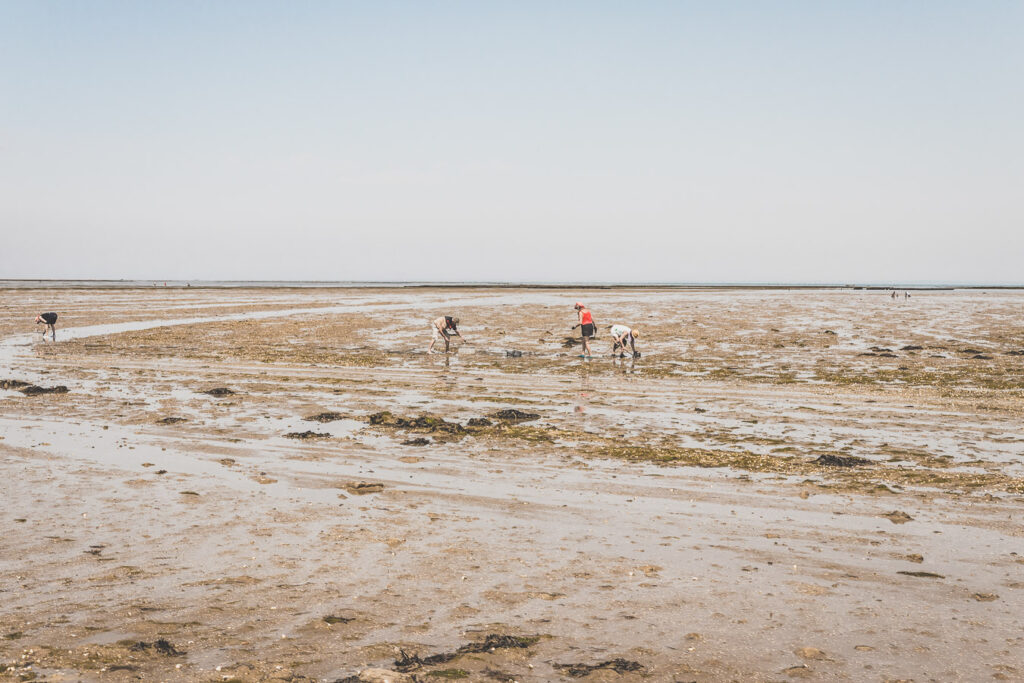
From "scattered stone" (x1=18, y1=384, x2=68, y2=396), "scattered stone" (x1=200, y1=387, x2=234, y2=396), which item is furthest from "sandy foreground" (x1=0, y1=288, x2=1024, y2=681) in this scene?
"scattered stone" (x1=18, y1=384, x2=68, y2=396)

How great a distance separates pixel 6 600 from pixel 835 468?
10.6m

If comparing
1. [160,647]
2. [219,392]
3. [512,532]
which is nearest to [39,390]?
[219,392]

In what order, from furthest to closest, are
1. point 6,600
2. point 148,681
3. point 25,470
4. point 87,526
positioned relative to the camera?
point 25,470
point 87,526
point 6,600
point 148,681

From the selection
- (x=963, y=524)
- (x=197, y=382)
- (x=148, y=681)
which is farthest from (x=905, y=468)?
(x=197, y=382)

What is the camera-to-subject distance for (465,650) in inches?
228

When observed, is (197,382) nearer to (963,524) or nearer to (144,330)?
(963,524)

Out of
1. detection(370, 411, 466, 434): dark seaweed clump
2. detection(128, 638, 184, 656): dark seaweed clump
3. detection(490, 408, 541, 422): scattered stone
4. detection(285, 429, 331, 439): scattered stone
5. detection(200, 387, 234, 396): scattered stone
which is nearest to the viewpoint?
detection(128, 638, 184, 656): dark seaweed clump

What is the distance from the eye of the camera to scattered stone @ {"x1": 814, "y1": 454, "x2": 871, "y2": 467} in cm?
1155

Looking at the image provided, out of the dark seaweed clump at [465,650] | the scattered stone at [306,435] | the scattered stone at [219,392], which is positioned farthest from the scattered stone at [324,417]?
the dark seaweed clump at [465,650]

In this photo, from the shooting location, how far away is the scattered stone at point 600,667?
5461 millimetres

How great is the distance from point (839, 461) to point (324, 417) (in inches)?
388

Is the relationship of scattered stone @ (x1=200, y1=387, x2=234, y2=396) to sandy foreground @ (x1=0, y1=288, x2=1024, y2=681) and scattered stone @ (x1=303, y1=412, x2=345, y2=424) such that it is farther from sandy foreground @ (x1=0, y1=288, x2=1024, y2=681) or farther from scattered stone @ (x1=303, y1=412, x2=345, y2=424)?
scattered stone @ (x1=303, y1=412, x2=345, y2=424)

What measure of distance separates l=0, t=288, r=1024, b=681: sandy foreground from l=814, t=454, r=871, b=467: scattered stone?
0.24 feet

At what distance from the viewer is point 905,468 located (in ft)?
37.1
